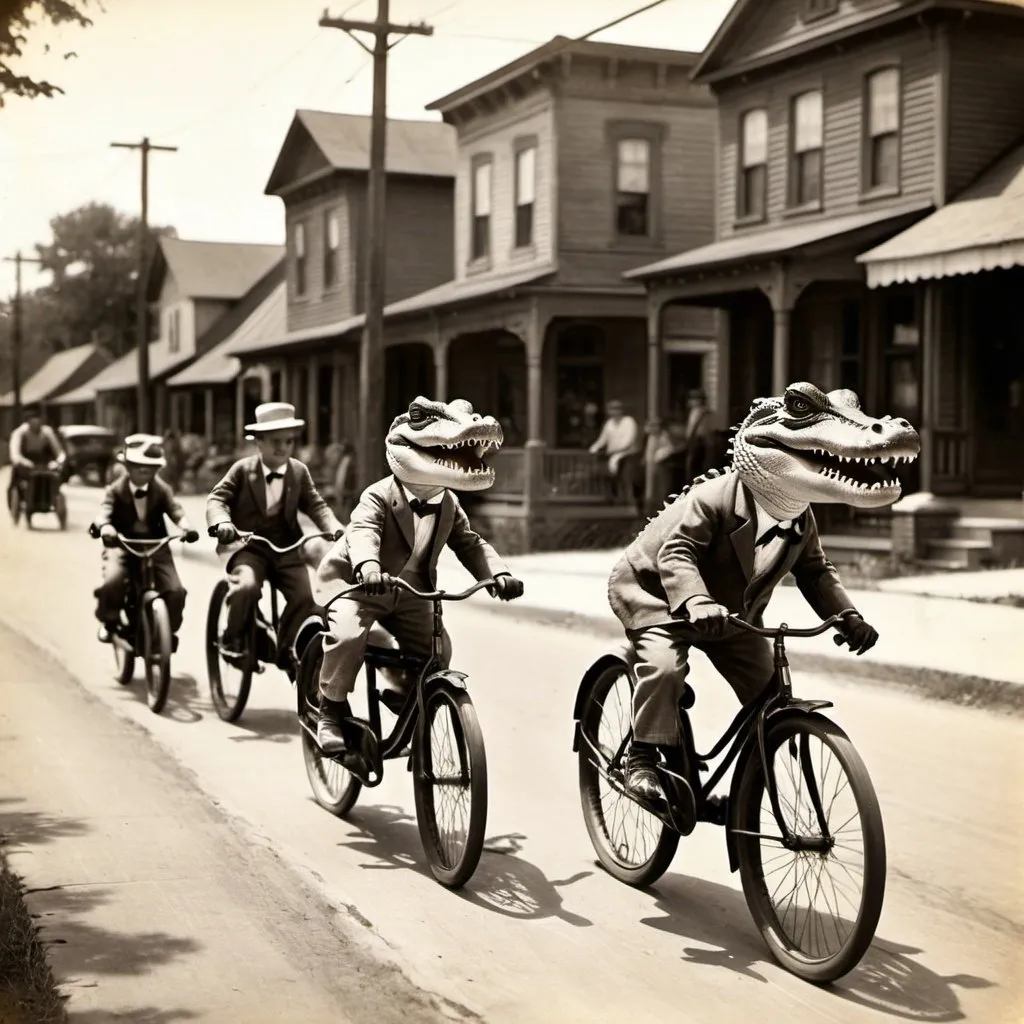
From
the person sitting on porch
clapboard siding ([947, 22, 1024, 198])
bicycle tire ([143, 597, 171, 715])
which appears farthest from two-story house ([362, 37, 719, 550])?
bicycle tire ([143, 597, 171, 715])

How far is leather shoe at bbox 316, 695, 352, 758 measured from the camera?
658cm

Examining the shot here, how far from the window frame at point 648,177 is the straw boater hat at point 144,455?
1665 cm

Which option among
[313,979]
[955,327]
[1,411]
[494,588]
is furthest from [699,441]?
[1,411]

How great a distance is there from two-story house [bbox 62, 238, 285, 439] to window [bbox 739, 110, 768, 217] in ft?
88.9

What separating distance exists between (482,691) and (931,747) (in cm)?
322

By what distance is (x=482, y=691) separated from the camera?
35.4 ft

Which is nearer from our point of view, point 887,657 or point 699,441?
point 887,657

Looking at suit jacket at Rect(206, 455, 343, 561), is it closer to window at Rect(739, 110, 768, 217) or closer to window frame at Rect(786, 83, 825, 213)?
window frame at Rect(786, 83, 825, 213)

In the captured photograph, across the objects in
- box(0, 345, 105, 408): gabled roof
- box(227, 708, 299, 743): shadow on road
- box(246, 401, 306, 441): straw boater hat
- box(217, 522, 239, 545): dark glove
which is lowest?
box(227, 708, 299, 743): shadow on road

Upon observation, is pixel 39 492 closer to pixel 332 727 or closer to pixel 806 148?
pixel 806 148

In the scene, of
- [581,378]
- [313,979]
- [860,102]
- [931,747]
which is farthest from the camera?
[581,378]

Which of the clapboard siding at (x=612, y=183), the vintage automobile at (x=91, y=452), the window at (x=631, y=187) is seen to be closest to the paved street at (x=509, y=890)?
the clapboard siding at (x=612, y=183)

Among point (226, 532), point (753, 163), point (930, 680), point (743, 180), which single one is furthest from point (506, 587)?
point (743, 180)

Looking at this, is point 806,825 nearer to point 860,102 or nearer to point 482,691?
point 482,691
